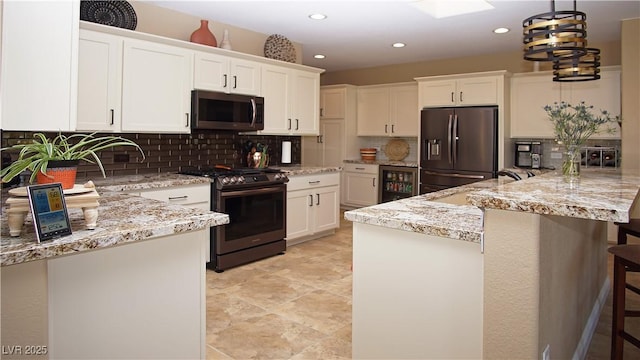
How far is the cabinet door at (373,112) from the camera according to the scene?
7082 mm

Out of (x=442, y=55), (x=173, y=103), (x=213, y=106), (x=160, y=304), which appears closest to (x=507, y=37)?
(x=442, y=55)

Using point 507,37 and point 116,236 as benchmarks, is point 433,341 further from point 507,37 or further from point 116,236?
point 507,37

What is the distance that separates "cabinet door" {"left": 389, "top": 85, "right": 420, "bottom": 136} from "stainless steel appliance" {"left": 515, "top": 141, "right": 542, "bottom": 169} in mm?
1514

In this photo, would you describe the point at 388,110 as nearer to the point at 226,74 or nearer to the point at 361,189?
the point at 361,189

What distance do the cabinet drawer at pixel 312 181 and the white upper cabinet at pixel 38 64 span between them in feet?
9.22

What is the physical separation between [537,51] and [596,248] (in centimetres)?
152

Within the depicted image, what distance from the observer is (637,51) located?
4.42 m

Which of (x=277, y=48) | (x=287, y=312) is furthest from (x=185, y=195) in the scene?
(x=277, y=48)

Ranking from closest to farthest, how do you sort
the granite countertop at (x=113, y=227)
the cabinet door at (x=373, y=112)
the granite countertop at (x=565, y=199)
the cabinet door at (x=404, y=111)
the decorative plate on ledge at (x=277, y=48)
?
the granite countertop at (x=113, y=227)
the granite countertop at (x=565, y=199)
the decorative plate on ledge at (x=277, y=48)
the cabinet door at (x=404, y=111)
the cabinet door at (x=373, y=112)

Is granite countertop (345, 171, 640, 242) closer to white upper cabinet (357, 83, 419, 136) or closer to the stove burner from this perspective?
the stove burner

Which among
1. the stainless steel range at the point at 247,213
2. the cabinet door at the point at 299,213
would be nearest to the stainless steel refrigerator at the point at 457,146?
the cabinet door at the point at 299,213

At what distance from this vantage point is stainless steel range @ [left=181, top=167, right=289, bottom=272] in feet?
12.8

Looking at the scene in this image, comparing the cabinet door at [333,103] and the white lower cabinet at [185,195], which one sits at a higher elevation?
the cabinet door at [333,103]

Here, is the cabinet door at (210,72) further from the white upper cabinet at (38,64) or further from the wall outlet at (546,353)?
the wall outlet at (546,353)
